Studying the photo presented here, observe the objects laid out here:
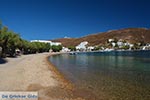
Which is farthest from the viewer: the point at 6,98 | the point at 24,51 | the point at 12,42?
the point at 24,51

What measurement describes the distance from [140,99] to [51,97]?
7.45 meters

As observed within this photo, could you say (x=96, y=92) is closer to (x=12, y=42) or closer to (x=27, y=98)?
(x=27, y=98)

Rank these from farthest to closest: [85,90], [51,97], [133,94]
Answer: [85,90] → [133,94] → [51,97]

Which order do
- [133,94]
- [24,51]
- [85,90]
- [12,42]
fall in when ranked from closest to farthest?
[133,94]
[85,90]
[12,42]
[24,51]

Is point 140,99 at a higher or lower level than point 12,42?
lower

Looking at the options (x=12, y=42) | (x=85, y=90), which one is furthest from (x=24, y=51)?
(x=85, y=90)

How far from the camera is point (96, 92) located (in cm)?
1914

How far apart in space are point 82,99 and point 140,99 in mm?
4946

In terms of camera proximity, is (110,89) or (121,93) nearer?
(121,93)

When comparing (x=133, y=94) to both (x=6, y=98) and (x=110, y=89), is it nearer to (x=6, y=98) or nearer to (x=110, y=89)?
(x=110, y=89)

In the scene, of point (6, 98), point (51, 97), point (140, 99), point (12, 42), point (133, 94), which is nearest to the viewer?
point (6, 98)

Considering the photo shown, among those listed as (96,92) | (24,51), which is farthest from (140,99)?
(24,51)

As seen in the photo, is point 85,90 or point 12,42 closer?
point 85,90

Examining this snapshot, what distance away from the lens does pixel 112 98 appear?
1703 centimetres
